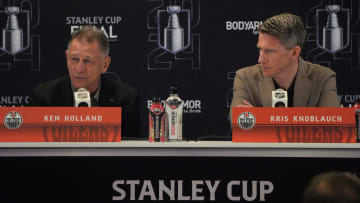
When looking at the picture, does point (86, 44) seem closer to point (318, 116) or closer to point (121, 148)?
point (121, 148)

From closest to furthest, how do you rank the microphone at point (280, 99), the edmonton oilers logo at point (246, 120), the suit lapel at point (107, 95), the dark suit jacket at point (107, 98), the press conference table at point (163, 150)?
the press conference table at point (163, 150)
the edmonton oilers logo at point (246, 120)
the microphone at point (280, 99)
the dark suit jacket at point (107, 98)
the suit lapel at point (107, 95)

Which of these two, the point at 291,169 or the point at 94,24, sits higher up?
the point at 94,24

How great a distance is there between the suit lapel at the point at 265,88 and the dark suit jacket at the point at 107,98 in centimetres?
78

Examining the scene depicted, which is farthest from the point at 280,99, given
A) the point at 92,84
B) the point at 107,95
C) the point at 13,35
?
the point at 13,35

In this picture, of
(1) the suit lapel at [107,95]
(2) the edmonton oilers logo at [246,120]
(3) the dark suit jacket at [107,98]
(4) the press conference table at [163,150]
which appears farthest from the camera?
(1) the suit lapel at [107,95]

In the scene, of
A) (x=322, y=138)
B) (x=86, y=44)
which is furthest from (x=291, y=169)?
(x=86, y=44)

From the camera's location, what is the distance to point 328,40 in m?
3.99

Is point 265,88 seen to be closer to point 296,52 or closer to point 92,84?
point 296,52

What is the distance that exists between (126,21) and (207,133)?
3.63 feet

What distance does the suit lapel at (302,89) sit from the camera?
3.04m

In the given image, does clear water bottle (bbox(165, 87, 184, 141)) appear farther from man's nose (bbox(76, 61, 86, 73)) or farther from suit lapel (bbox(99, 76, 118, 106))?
man's nose (bbox(76, 61, 86, 73))

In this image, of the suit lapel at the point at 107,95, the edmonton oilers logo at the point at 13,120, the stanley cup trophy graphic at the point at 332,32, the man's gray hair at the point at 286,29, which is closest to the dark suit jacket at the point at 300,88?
the man's gray hair at the point at 286,29

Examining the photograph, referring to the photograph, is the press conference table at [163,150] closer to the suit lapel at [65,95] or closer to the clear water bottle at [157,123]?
the clear water bottle at [157,123]

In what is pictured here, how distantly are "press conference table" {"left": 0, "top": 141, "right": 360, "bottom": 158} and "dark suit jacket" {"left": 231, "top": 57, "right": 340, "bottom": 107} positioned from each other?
3.31ft
